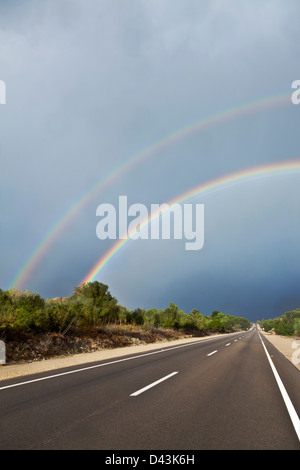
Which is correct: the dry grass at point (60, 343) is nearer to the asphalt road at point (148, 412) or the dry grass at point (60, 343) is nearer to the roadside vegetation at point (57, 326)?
the roadside vegetation at point (57, 326)

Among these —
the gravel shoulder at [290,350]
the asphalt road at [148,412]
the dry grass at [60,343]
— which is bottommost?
the gravel shoulder at [290,350]

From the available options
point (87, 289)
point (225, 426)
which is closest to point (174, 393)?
point (225, 426)

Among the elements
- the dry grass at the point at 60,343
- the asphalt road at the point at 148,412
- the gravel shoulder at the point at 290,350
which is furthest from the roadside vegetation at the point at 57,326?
the gravel shoulder at the point at 290,350

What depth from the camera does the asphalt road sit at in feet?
13.0

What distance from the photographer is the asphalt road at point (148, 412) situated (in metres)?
3.98

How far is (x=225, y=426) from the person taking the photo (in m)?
4.61

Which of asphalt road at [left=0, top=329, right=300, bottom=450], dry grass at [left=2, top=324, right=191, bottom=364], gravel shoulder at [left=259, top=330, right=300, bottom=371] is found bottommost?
gravel shoulder at [left=259, top=330, right=300, bottom=371]

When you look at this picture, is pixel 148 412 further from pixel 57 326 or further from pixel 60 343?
pixel 57 326

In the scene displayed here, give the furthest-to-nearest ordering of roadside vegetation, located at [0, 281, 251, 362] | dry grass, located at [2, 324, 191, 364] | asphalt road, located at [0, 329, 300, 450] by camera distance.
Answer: roadside vegetation, located at [0, 281, 251, 362]
dry grass, located at [2, 324, 191, 364]
asphalt road, located at [0, 329, 300, 450]

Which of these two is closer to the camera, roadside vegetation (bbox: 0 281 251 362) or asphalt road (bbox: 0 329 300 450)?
asphalt road (bbox: 0 329 300 450)

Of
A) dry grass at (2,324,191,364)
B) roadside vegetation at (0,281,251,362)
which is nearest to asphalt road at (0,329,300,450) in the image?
dry grass at (2,324,191,364)

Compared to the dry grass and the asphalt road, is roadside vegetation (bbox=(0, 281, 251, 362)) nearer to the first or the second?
the dry grass

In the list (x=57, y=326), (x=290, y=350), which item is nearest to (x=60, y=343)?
(x=57, y=326)
